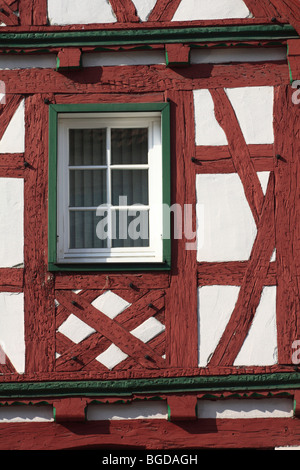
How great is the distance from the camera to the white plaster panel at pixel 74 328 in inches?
285

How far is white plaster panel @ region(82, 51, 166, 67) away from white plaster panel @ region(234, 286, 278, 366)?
219cm

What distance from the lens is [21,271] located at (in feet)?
24.0

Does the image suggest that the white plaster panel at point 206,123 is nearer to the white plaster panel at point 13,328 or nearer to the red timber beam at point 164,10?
the red timber beam at point 164,10

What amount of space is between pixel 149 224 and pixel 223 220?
65 cm

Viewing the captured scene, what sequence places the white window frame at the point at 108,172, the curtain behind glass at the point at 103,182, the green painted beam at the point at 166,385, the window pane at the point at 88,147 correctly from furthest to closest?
the window pane at the point at 88,147, the curtain behind glass at the point at 103,182, the white window frame at the point at 108,172, the green painted beam at the point at 166,385

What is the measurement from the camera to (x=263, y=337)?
23.7 feet

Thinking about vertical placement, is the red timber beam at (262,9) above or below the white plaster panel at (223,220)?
above

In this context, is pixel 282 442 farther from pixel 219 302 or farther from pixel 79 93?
pixel 79 93

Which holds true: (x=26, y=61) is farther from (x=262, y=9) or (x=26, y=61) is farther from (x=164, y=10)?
(x=262, y=9)

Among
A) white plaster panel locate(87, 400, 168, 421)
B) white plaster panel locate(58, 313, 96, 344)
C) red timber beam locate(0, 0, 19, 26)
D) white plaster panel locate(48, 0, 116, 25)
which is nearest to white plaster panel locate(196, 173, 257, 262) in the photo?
white plaster panel locate(58, 313, 96, 344)

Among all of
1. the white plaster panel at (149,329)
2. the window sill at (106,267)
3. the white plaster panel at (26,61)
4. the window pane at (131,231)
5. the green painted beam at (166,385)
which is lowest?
the green painted beam at (166,385)

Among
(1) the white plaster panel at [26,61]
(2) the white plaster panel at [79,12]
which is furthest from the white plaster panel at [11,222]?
(2) the white plaster panel at [79,12]

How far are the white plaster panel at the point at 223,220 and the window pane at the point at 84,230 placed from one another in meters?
0.90

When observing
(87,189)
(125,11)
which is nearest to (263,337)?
(87,189)
